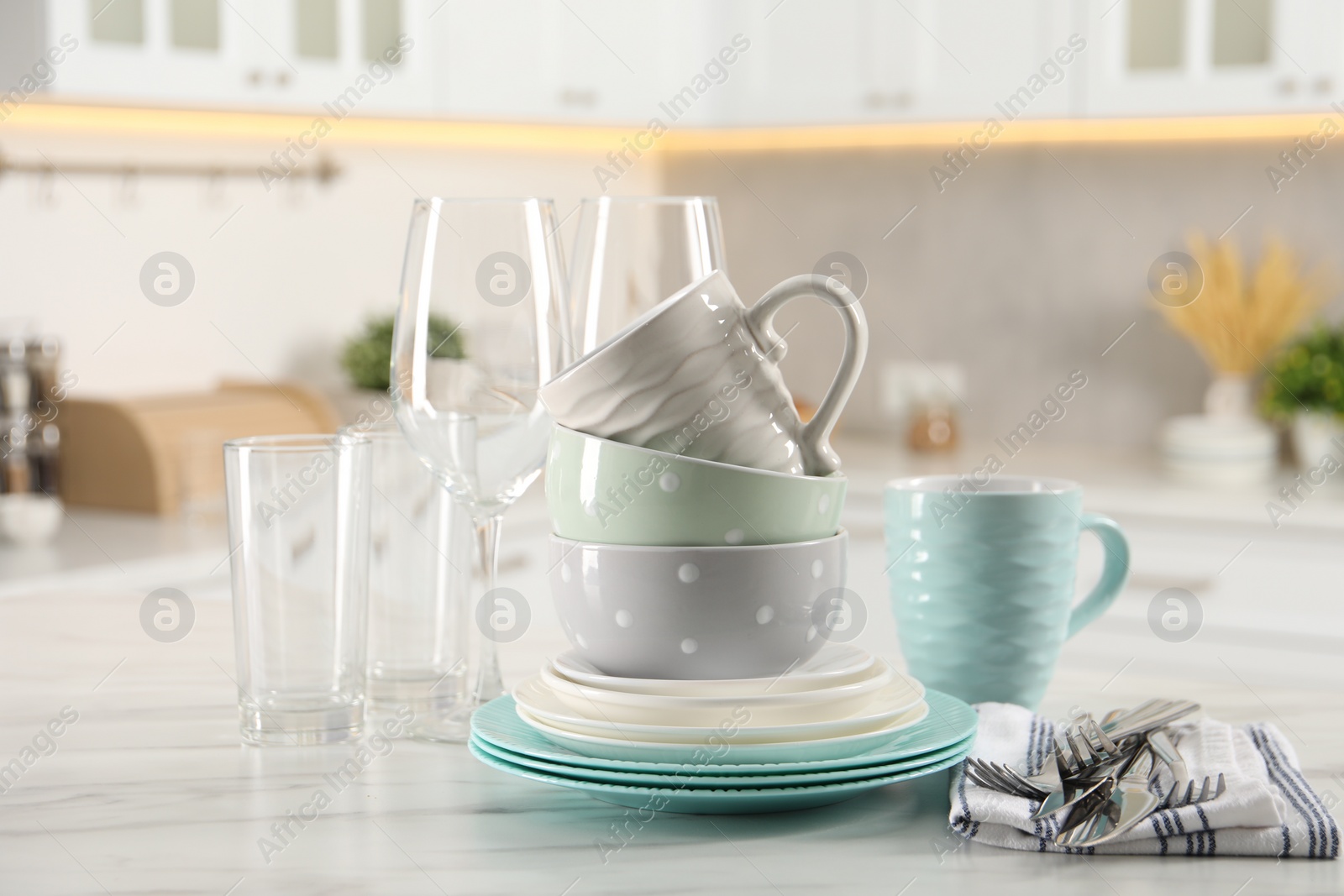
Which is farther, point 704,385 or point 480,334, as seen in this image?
point 480,334

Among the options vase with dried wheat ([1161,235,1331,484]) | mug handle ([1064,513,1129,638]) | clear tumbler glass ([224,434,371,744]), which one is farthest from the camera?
vase with dried wheat ([1161,235,1331,484])

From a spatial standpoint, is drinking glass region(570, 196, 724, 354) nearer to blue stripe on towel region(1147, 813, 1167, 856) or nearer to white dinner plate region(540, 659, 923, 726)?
white dinner plate region(540, 659, 923, 726)

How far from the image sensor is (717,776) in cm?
65

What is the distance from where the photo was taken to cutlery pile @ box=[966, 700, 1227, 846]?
0.63m

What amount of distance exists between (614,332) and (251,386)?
6.02ft

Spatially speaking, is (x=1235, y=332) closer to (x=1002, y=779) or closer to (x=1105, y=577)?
(x=1105, y=577)

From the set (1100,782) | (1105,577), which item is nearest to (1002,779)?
(1100,782)

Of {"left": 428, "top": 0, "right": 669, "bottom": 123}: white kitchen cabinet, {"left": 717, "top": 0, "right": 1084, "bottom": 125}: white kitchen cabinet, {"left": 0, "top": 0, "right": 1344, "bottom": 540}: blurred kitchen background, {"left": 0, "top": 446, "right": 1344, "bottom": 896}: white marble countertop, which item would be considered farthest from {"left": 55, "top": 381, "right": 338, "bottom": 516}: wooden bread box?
{"left": 717, "top": 0, "right": 1084, "bottom": 125}: white kitchen cabinet

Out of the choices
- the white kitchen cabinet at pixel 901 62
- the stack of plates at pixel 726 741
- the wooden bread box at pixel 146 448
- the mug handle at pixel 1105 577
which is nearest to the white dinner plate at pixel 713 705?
the stack of plates at pixel 726 741

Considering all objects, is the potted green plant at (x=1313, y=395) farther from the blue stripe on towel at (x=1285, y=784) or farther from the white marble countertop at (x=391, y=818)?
the blue stripe on towel at (x=1285, y=784)

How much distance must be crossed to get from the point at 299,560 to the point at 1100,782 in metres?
0.40

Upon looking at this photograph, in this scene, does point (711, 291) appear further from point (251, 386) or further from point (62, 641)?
point (251, 386)

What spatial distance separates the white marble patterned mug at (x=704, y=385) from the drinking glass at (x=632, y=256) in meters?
0.08

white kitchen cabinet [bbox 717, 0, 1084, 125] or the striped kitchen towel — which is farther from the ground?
white kitchen cabinet [bbox 717, 0, 1084, 125]
